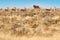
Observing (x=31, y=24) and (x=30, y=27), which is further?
(x=31, y=24)

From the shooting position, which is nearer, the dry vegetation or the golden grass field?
the golden grass field

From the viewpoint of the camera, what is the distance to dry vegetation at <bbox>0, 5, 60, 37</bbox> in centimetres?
943

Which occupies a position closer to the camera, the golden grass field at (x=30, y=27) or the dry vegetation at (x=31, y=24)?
the golden grass field at (x=30, y=27)

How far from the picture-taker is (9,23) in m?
10.6

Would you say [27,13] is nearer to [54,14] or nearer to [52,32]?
[54,14]

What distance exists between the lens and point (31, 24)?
10.6 metres

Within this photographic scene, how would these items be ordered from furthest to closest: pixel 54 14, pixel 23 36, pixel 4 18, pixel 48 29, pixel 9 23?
pixel 54 14
pixel 4 18
pixel 9 23
pixel 48 29
pixel 23 36

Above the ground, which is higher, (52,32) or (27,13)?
(27,13)

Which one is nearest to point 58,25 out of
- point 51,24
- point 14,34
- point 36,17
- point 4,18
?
point 51,24

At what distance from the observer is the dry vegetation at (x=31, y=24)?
9434mm

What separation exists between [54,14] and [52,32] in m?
3.18

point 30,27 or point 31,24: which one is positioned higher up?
point 31,24

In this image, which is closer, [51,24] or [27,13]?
[51,24]

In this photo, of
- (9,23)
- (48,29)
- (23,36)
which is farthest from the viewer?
(9,23)
